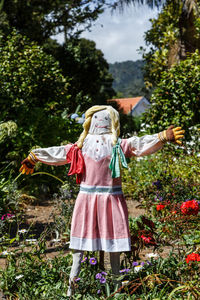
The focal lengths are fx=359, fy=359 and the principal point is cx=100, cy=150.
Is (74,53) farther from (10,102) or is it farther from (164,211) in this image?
(164,211)

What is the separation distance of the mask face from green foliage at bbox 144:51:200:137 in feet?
14.1

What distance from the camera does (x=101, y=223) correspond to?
262cm

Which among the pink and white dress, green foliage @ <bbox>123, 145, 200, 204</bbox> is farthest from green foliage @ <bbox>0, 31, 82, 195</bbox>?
the pink and white dress

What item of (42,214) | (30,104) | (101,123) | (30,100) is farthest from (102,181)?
(30,104)

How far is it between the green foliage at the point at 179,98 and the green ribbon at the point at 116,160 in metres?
4.43

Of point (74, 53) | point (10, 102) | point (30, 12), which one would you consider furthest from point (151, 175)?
point (74, 53)

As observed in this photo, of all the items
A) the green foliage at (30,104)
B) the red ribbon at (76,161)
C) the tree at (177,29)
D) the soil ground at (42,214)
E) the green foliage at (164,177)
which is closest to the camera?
the red ribbon at (76,161)

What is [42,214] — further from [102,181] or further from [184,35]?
[184,35]

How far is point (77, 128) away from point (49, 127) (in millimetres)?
923

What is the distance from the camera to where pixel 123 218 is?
264 centimetres

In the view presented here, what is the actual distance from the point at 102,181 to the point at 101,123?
1.54 feet

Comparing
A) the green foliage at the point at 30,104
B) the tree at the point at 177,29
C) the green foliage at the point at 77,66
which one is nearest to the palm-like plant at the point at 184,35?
the tree at the point at 177,29

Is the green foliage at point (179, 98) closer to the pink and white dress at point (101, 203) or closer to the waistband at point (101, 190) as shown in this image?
the pink and white dress at point (101, 203)

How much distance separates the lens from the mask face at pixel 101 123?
2828 mm
